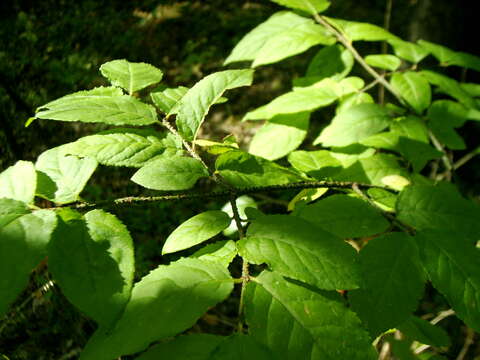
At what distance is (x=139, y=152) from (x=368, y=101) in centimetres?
106

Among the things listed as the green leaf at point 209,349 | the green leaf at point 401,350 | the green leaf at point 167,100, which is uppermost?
the green leaf at point 167,100

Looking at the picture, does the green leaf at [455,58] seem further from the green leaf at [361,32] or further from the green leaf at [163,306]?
the green leaf at [163,306]

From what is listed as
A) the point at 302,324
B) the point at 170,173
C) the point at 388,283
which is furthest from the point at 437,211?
the point at 170,173

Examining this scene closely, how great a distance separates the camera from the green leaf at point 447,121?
1.57 meters

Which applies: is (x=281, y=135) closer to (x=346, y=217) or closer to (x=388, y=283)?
(x=346, y=217)

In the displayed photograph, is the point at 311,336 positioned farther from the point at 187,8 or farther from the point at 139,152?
the point at 187,8

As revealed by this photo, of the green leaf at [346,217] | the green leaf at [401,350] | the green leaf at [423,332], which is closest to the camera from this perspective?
the green leaf at [346,217]

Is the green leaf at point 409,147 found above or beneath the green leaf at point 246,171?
beneath

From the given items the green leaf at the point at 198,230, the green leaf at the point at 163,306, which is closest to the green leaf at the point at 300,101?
the green leaf at the point at 198,230

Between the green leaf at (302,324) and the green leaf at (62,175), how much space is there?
44cm

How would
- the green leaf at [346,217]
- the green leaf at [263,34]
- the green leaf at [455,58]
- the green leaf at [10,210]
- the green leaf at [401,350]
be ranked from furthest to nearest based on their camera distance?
the green leaf at [455,58] < the green leaf at [263,34] < the green leaf at [401,350] < the green leaf at [346,217] < the green leaf at [10,210]

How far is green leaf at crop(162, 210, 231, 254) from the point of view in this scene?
0.88m

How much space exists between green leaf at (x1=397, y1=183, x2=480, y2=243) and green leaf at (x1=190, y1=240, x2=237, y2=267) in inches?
17.3

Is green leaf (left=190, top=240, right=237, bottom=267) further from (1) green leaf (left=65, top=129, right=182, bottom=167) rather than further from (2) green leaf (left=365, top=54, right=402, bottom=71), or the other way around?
(2) green leaf (left=365, top=54, right=402, bottom=71)
